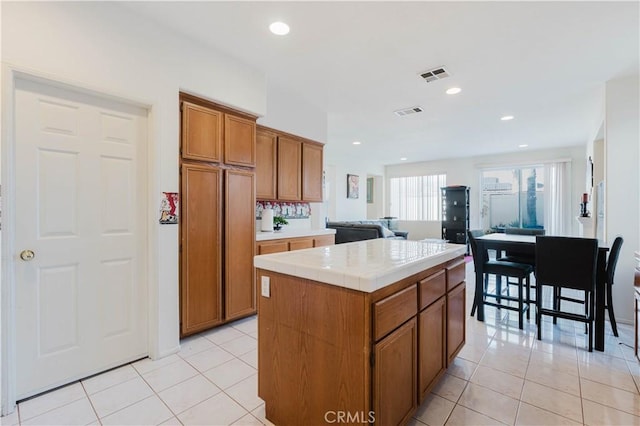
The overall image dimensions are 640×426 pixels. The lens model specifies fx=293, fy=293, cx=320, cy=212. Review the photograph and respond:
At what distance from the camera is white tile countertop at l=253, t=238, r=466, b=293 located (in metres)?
1.30

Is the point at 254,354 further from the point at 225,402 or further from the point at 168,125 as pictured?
the point at 168,125

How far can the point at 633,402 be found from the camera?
1.85m

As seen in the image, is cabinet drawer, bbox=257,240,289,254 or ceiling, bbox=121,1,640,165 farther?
cabinet drawer, bbox=257,240,289,254

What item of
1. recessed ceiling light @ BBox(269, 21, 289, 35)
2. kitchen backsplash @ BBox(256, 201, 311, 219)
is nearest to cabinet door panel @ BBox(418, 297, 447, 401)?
recessed ceiling light @ BBox(269, 21, 289, 35)

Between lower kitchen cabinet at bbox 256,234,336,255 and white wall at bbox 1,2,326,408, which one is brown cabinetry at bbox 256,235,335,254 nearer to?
lower kitchen cabinet at bbox 256,234,336,255

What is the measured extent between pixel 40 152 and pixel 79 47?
769 mm

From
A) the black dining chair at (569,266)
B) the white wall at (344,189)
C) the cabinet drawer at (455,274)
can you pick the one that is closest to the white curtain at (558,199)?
the white wall at (344,189)

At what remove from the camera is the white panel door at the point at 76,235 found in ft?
6.18

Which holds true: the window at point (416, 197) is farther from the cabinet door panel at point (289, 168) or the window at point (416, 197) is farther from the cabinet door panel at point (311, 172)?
the cabinet door panel at point (289, 168)

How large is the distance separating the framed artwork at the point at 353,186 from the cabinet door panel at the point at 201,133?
18.6 feet

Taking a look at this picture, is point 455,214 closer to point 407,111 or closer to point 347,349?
point 407,111

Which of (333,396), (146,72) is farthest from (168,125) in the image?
(333,396)

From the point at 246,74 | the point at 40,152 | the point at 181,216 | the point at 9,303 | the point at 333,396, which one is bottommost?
A: the point at 333,396

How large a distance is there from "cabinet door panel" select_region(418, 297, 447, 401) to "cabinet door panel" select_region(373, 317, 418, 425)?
89 millimetres
